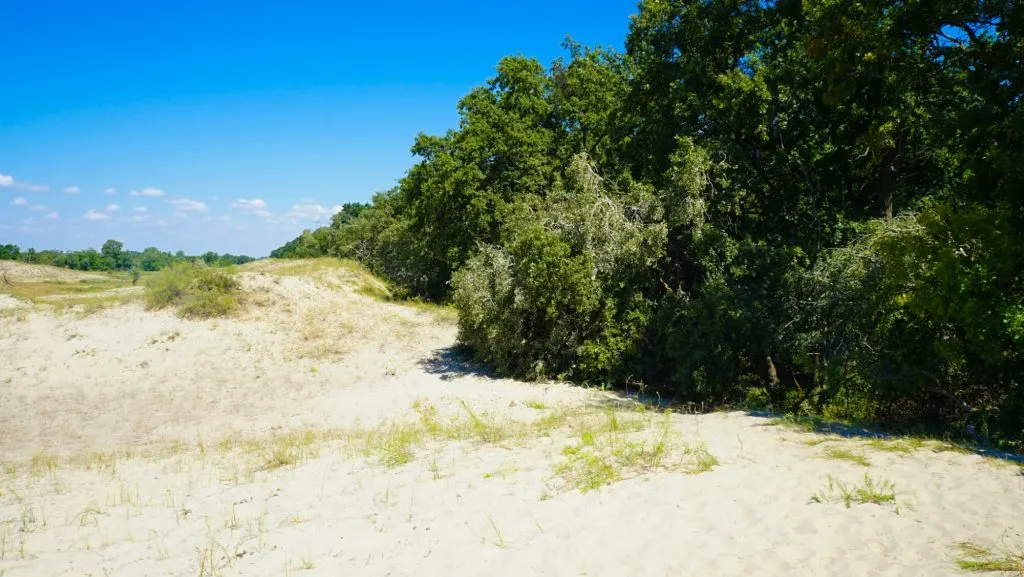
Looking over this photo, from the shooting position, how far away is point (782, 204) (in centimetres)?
1383

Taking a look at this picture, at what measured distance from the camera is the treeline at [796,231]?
8.52 m

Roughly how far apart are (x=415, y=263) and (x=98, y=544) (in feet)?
95.7

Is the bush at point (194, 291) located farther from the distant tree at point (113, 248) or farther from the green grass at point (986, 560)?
the distant tree at point (113, 248)

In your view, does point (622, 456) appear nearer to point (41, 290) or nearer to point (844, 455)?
point (844, 455)

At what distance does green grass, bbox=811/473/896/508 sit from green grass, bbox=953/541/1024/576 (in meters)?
0.89

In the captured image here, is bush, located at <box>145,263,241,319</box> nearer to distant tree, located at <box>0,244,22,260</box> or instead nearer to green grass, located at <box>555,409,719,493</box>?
A: green grass, located at <box>555,409,719,493</box>

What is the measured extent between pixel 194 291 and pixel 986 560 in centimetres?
2592

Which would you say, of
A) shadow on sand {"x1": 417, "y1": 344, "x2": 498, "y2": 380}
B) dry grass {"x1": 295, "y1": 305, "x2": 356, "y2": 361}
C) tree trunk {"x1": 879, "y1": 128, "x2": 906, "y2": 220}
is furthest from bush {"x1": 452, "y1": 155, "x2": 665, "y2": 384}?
dry grass {"x1": 295, "y1": 305, "x2": 356, "y2": 361}

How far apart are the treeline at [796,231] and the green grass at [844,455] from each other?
9.33 feet

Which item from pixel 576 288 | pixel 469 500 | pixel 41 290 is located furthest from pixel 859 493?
pixel 41 290

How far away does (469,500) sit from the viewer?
6523 millimetres

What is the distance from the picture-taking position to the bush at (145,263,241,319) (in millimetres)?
22531

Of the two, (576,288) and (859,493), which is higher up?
(576,288)

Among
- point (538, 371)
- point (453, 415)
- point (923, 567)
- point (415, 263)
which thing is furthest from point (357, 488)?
point (415, 263)
